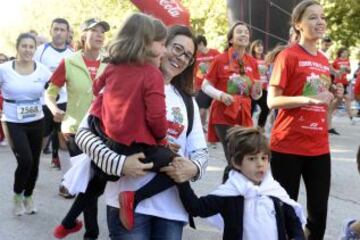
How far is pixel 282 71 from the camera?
4074 millimetres

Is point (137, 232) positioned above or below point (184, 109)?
below

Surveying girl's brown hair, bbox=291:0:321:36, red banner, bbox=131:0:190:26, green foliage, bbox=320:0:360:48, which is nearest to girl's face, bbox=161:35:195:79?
girl's brown hair, bbox=291:0:321:36

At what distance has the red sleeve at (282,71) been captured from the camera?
4.06 m

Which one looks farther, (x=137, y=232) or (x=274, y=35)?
(x=274, y=35)

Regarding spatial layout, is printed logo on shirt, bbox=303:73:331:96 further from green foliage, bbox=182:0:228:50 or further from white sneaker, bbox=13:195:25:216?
green foliage, bbox=182:0:228:50

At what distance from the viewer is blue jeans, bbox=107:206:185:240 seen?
279 cm

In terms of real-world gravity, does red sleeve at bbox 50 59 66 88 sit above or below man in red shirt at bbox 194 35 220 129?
above

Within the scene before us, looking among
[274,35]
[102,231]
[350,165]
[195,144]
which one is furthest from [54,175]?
[274,35]

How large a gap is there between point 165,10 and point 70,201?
255cm

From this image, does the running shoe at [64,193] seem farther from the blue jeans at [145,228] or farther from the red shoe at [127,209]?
the red shoe at [127,209]

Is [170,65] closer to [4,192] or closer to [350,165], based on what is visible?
[4,192]

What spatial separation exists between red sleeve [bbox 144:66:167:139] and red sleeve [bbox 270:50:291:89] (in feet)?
5.34

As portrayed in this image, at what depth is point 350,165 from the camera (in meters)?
8.98

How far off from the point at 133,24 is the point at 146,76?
25 centimetres
